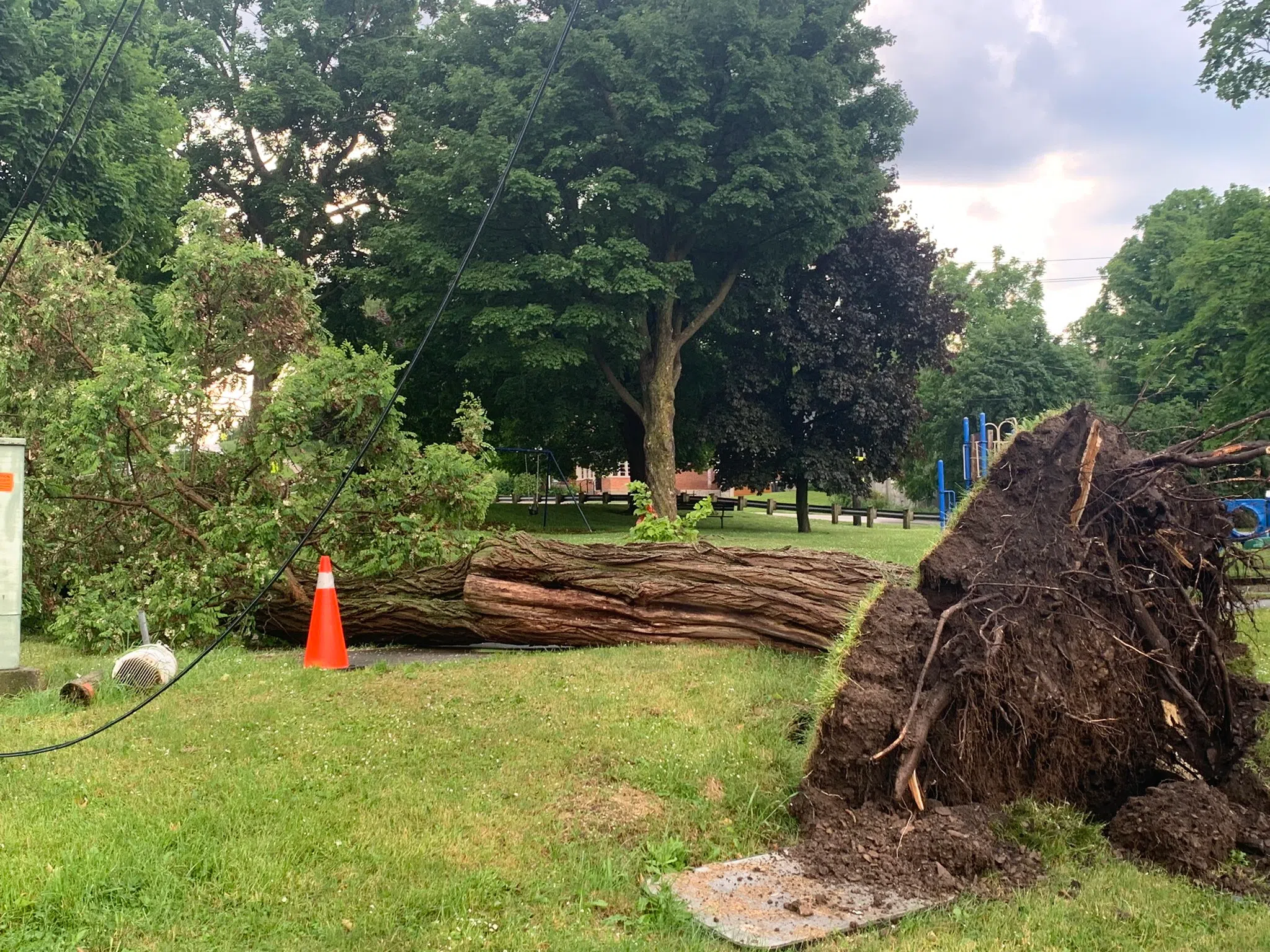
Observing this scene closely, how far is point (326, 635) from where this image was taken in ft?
21.2

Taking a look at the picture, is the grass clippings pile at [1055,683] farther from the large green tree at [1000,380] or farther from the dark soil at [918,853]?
the large green tree at [1000,380]

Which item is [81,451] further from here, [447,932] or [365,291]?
[365,291]

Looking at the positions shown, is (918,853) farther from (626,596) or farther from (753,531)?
(753,531)

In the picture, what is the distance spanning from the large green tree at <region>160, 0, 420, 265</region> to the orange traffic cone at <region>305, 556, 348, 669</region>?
19750 mm

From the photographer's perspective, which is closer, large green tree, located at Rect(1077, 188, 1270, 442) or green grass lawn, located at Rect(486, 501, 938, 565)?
large green tree, located at Rect(1077, 188, 1270, 442)

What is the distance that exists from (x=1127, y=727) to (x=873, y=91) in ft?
71.8

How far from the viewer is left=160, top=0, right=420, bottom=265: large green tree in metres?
24.0

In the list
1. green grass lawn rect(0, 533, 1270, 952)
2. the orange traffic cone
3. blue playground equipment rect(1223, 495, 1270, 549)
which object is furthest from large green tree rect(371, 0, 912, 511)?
green grass lawn rect(0, 533, 1270, 952)

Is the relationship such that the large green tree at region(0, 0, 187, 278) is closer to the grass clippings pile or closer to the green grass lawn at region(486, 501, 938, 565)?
the green grass lawn at region(486, 501, 938, 565)

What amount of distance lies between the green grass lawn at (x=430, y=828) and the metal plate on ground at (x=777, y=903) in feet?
0.31

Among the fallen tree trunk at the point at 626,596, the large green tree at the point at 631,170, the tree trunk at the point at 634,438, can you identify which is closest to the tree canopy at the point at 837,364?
the tree trunk at the point at 634,438

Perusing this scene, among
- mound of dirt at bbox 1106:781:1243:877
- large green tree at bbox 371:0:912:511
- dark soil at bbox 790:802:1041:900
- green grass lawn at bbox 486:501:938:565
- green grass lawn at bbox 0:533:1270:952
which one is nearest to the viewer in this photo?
green grass lawn at bbox 0:533:1270:952

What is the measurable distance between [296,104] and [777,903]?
82.6 ft

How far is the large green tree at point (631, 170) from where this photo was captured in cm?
1867
